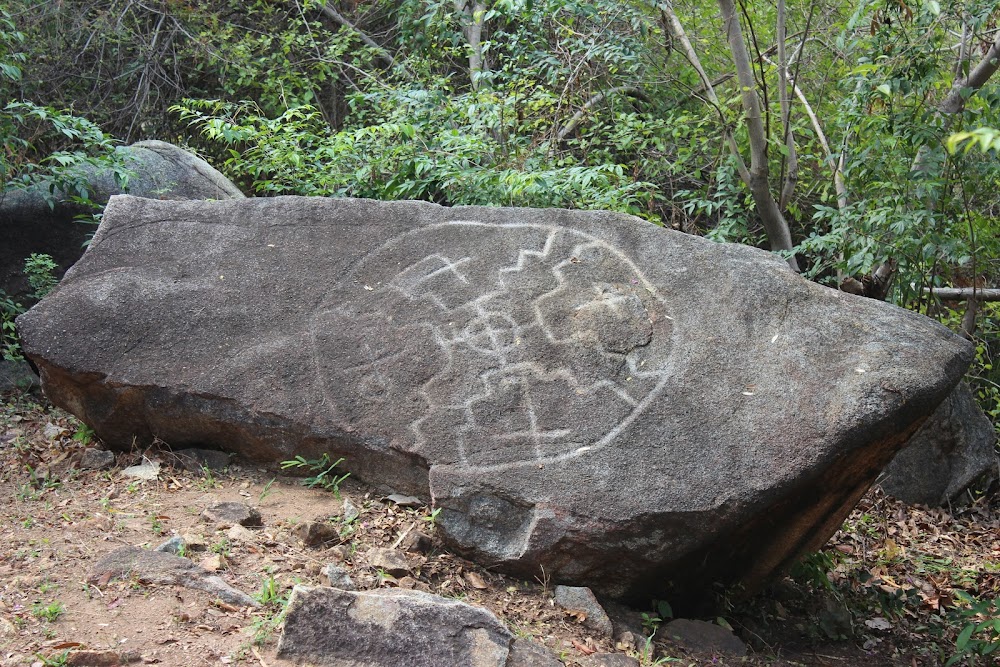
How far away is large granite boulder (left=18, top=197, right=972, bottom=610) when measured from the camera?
3.03 m

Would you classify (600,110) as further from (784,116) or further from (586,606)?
(586,606)

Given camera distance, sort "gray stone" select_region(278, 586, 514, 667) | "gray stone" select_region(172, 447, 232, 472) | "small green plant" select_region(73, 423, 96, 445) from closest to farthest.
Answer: "gray stone" select_region(278, 586, 514, 667), "gray stone" select_region(172, 447, 232, 472), "small green plant" select_region(73, 423, 96, 445)

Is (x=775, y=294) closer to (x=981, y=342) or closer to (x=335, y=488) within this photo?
(x=335, y=488)

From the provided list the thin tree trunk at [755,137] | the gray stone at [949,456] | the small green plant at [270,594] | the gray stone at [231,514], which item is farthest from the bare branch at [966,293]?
the small green plant at [270,594]

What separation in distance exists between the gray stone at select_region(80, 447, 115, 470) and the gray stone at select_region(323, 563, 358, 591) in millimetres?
1288

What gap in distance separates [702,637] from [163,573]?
1.78 m

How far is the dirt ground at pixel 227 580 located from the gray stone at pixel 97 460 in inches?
1.2

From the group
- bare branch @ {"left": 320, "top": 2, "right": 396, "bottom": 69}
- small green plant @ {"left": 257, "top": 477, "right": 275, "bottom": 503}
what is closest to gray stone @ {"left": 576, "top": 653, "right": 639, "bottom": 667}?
small green plant @ {"left": 257, "top": 477, "right": 275, "bottom": 503}

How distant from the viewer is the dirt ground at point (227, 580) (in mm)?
2445

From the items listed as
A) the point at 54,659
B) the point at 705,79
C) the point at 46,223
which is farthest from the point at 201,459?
the point at 705,79

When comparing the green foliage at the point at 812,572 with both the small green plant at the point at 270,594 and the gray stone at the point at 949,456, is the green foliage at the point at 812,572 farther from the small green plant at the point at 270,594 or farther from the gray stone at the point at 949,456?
the small green plant at the point at 270,594

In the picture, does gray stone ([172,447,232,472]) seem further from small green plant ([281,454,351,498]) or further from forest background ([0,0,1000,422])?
forest background ([0,0,1000,422])

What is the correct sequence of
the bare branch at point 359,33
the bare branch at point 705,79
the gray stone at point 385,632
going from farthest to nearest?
the bare branch at point 359,33, the bare branch at point 705,79, the gray stone at point 385,632

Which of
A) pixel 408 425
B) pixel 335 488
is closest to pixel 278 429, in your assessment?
pixel 335 488
